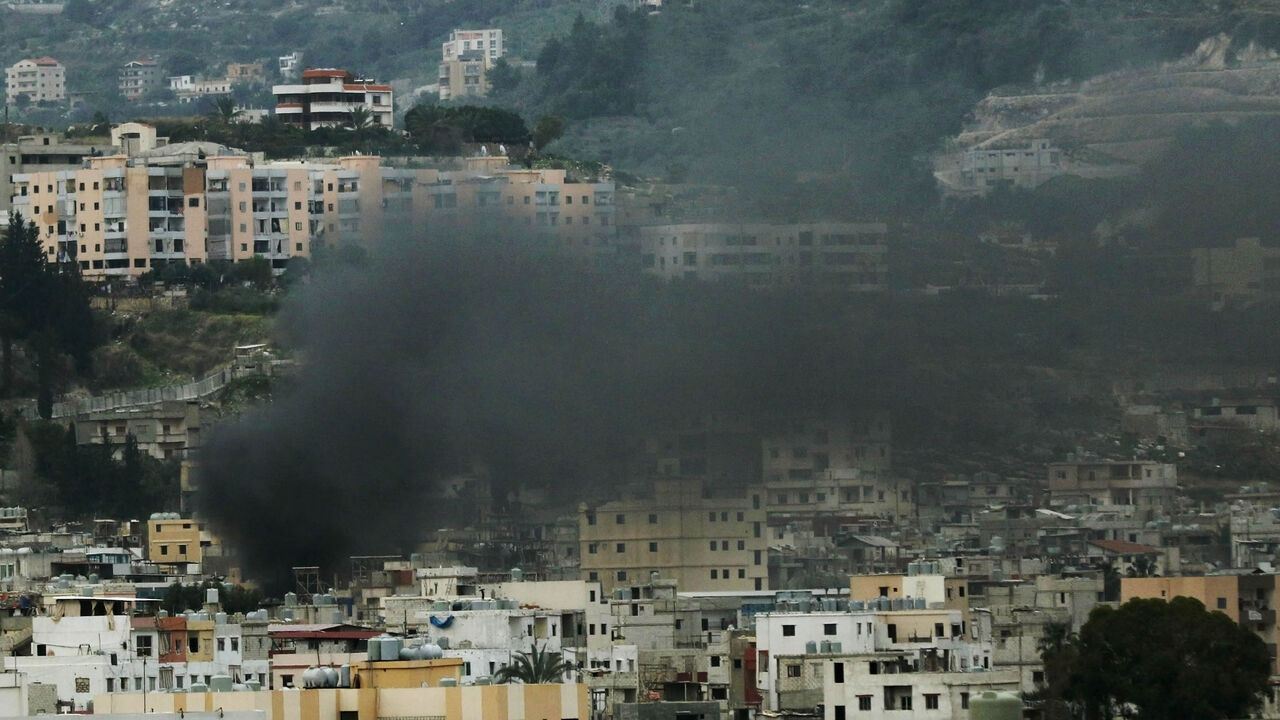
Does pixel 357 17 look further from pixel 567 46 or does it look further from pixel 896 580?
pixel 896 580

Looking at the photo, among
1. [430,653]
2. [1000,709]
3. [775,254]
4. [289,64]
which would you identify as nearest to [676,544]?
[775,254]

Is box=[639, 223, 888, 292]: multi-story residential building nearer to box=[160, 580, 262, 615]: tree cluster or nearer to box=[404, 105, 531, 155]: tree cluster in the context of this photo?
box=[404, 105, 531, 155]: tree cluster

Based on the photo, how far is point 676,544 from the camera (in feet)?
200

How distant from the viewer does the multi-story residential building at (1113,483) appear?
72.4 metres

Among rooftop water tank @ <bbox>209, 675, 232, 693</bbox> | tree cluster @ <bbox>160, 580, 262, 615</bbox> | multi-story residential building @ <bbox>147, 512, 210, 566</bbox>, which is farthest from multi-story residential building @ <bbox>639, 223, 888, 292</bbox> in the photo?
rooftop water tank @ <bbox>209, 675, 232, 693</bbox>

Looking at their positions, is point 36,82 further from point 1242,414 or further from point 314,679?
point 314,679

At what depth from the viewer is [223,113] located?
11175 centimetres

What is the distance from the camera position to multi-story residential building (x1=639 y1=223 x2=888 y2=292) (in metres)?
79.5

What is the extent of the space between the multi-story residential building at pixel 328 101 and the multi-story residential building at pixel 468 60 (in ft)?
131

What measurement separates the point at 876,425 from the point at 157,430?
14665 mm

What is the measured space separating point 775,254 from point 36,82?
90.1m

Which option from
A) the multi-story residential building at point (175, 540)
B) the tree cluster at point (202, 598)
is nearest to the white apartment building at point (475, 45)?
the multi-story residential building at point (175, 540)

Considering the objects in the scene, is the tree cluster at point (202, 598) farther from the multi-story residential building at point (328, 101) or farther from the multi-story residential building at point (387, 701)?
the multi-story residential building at point (328, 101)

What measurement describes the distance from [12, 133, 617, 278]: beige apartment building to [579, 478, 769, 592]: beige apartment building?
27607mm
